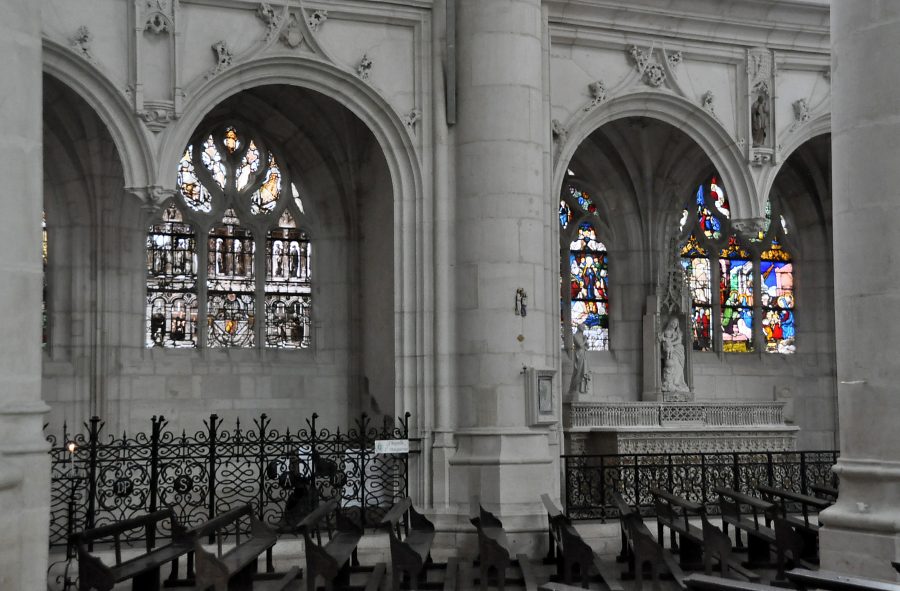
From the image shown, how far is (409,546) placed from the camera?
35.0ft

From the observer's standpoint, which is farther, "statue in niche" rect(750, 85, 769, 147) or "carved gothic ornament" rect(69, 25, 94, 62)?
"statue in niche" rect(750, 85, 769, 147)

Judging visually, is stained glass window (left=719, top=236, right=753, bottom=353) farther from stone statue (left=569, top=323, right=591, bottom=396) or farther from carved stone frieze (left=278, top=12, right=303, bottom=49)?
carved stone frieze (left=278, top=12, right=303, bottom=49)

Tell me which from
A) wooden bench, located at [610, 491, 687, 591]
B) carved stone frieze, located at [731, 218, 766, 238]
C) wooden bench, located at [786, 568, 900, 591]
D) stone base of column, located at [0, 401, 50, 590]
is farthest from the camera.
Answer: carved stone frieze, located at [731, 218, 766, 238]

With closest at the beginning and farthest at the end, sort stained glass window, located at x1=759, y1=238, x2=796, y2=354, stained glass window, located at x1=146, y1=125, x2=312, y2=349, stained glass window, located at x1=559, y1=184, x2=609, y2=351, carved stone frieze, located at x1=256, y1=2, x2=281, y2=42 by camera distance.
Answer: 1. carved stone frieze, located at x1=256, y1=2, x2=281, y2=42
2. stained glass window, located at x1=146, y1=125, x2=312, y2=349
3. stained glass window, located at x1=559, y1=184, x2=609, y2=351
4. stained glass window, located at x1=759, y1=238, x2=796, y2=354

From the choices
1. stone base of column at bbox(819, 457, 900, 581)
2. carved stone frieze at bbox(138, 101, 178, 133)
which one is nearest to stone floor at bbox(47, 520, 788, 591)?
stone base of column at bbox(819, 457, 900, 581)

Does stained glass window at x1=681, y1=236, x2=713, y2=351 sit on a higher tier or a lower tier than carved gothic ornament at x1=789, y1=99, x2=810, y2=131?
lower

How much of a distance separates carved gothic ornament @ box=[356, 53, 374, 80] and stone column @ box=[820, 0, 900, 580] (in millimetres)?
8056

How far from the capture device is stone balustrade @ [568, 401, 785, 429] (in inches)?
712

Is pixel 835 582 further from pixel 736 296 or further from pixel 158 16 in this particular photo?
pixel 736 296

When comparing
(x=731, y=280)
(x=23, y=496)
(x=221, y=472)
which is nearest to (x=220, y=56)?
(x=221, y=472)

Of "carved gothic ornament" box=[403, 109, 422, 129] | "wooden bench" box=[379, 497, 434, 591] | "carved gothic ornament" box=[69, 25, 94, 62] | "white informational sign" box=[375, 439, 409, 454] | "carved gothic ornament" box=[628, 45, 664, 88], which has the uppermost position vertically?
"carved gothic ornament" box=[628, 45, 664, 88]

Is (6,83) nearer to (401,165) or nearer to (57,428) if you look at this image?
(401,165)

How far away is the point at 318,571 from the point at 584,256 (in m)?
11.5

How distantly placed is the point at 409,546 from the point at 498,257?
194 inches
